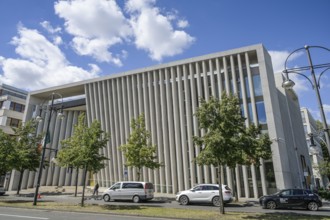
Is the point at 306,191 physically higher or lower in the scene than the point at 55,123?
lower

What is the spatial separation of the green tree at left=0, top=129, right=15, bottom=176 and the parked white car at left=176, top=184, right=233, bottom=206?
16198 mm

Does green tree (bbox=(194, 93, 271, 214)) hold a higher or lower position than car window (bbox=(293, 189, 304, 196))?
higher

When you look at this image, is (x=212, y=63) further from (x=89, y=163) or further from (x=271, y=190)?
(x=89, y=163)

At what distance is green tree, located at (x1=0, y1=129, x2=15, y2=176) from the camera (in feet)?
79.8

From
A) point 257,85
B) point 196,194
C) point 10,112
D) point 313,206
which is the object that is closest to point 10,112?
point 10,112

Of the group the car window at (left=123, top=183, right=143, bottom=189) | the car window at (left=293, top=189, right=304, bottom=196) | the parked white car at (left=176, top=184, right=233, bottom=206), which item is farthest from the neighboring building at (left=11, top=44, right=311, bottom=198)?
the car window at (left=293, top=189, right=304, bottom=196)

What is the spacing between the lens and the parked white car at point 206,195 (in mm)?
19219

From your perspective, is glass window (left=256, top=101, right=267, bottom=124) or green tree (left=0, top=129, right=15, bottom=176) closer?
green tree (left=0, top=129, right=15, bottom=176)

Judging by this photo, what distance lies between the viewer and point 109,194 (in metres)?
23.0

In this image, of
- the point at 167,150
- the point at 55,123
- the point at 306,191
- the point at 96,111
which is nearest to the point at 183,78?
the point at 167,150

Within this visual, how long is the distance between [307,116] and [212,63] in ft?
146

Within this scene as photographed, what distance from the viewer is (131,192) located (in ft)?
72.7

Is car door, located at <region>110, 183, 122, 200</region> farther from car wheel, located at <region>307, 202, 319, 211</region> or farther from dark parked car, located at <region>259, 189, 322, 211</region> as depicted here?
car wheel, located at <region>307, 202, 319, 211</region>

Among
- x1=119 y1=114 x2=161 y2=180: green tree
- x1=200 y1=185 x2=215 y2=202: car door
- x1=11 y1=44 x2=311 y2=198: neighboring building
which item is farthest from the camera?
x1=11 y1=44 x2=311 y2=198: neighboring building
